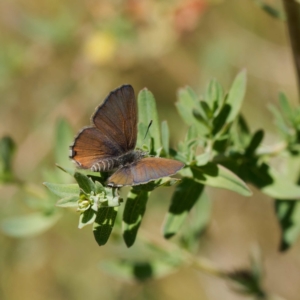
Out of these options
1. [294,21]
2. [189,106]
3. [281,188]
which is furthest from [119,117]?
[294,21]

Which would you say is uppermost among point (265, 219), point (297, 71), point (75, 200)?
point (297, 71)

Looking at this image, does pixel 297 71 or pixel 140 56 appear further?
pixel 140 56

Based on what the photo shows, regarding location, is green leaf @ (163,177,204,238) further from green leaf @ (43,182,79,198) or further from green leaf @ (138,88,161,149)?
green leaf @ (43,182,79,198)

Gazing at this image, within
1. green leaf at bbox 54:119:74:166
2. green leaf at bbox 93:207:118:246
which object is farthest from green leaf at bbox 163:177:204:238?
green leaf at bbox 54:119:74:166

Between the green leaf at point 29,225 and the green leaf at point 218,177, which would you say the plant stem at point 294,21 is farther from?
the green leaf at point 29,225

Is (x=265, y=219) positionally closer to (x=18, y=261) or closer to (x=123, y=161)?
(x=18, y=261)

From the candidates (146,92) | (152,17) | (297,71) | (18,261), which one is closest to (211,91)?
(146,92)

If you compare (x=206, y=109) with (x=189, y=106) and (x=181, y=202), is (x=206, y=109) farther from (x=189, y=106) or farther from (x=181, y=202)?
(x=181, y=202)
